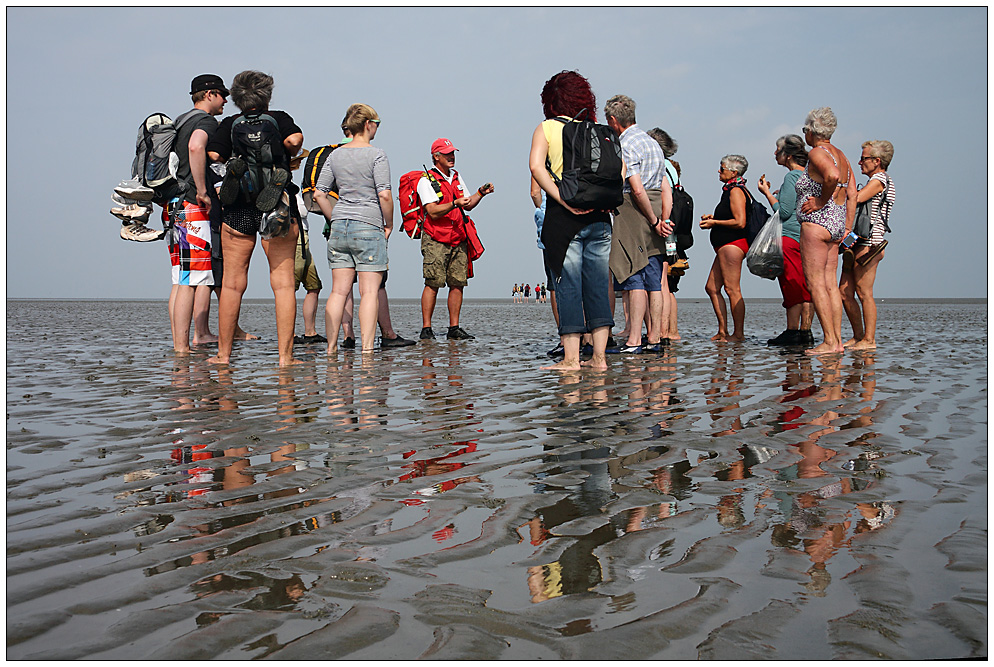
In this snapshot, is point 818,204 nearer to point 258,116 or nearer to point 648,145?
point 648,145

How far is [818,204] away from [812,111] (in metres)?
0.87

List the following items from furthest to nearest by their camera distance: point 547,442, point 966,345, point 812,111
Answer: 1. point 966,345
2. point 812,111
3. point 547,442

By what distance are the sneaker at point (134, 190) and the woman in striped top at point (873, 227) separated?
23.2 feet

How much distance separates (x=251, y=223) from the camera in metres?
6.38

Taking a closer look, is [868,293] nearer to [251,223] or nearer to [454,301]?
[454,301]

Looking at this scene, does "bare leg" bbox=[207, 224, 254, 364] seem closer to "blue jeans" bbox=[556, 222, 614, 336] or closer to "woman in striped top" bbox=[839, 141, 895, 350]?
"blue jeans" bbox=[556, 222, 614, 336]

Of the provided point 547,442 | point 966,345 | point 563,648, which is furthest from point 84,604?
point 966,345

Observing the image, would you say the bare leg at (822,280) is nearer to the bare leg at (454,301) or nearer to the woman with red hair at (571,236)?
the woman with red hair at (571,236)

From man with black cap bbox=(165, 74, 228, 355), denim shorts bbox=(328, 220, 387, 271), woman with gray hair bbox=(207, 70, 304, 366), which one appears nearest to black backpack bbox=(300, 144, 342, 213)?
denim shorts bbox=(328, 220, 387, 271)

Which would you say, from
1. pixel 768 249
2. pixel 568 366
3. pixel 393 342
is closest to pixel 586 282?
pixel 568 366

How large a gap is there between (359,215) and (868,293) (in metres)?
5.22

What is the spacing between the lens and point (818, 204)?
7543 mm

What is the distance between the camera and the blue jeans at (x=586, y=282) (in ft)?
20.0

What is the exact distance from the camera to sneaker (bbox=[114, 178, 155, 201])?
7.81m
